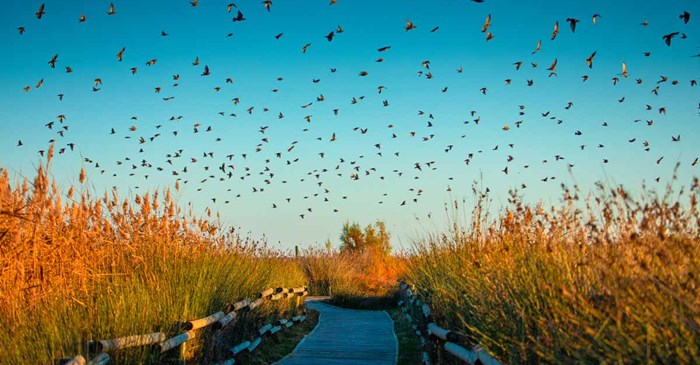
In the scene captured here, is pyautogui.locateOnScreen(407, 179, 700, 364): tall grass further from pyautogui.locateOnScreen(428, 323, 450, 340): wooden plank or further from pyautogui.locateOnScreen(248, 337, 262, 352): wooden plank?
pyautogui.locateOnScreen(248, 337, 262, 352): wooden plank

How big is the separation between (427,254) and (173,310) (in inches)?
192

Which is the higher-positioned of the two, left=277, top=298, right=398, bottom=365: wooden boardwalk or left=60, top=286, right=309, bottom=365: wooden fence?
left=60, top=286, right=309, bottom=365: wooden fence

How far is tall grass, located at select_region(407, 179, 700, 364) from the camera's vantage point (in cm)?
348

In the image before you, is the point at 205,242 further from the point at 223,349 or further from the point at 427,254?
the point at 427,254

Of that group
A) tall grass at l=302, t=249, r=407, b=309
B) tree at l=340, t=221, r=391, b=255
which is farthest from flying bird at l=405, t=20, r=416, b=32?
tree at l=340, t=221, r=391, b=255

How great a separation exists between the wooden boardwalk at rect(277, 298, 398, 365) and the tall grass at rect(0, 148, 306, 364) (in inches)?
65.7

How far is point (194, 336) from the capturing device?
23.5 ft

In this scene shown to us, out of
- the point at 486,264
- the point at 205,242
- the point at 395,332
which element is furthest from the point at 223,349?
the point at 395,332

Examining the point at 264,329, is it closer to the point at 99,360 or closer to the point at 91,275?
the point at 91,275

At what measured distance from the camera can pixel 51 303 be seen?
5.78m

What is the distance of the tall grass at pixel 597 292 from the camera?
11.4 ft

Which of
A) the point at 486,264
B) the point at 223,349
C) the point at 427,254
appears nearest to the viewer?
the point at 486,264

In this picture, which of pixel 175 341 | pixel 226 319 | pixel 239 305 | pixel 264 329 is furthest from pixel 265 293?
pixel 175 341

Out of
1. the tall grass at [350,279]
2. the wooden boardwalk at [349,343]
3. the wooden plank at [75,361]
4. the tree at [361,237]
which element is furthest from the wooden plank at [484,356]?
the tree at [361,237]
